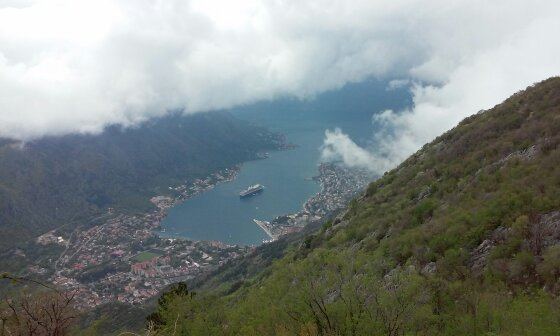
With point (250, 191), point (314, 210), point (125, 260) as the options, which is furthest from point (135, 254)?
point (250, 191)

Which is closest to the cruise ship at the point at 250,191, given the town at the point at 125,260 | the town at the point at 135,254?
the town at the point at 135,254

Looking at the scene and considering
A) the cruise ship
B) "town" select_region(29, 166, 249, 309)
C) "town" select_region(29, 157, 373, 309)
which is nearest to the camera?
"town" select_region(29, 166, 249, 309)

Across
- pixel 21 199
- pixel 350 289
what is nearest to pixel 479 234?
pixel 350 289

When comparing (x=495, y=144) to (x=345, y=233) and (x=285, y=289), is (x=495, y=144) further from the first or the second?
(x=285, y=289)

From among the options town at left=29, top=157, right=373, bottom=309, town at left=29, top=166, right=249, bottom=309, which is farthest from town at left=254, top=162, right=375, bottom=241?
town at left=29, top=166, right=249, bottom=309

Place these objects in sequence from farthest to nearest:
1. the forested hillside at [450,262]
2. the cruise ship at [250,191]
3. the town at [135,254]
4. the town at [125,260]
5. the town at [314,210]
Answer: the cruise ship at [250,191] < the town at [314,210] < the town at [135,254] < the town at [125,260] < the forested hillside at [450,262]

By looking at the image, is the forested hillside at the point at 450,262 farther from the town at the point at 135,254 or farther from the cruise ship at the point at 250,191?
the cruise ship at the point at 250,191

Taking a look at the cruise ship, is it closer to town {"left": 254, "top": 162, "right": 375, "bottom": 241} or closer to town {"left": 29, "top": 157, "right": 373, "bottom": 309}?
town {"left": 254, "top": 162, "right": 375, "bottom": 241}

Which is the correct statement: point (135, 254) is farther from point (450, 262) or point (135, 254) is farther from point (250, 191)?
point (450, 262)
